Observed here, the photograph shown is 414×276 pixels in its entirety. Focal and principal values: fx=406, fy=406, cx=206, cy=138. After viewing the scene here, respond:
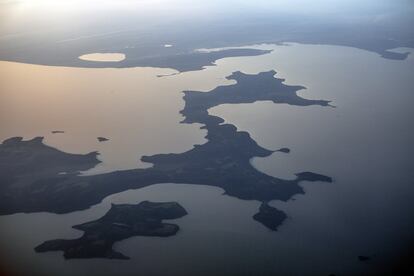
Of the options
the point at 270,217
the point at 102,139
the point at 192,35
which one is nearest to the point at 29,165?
the point at 102,139

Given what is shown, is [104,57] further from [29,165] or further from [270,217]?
[270,217]

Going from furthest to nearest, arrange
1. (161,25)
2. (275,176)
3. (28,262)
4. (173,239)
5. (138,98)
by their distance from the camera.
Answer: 1. (161,25)
2. (138,98)
3. (275,176)
4. (173,239)
5. (28,262)

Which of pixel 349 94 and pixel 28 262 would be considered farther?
pixel 349 94

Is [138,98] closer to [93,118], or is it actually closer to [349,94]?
[93,118]

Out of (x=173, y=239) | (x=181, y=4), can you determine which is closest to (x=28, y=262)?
(x=173, y=239)

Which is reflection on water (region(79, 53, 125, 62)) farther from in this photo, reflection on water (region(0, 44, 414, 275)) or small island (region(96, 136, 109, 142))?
small island (region(96, 136, 109, 142))

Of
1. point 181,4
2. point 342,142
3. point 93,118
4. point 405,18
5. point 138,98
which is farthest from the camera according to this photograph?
point 181,4

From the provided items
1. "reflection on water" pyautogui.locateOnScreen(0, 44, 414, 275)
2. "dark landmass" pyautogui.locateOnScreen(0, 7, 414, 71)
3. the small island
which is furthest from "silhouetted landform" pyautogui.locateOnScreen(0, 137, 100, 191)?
"dark landmass" pyautogui.locateOnScreen(0, 7, 414, 71)
